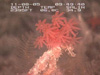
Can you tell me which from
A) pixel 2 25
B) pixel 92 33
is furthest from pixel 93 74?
pixel 2 25

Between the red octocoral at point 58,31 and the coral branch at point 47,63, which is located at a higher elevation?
the red octocoral at point 58,31

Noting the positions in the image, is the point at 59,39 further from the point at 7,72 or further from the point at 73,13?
the point at 7,72

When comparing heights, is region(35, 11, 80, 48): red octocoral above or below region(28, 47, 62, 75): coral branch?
above

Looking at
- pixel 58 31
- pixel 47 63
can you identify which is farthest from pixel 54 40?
pixel 47 63

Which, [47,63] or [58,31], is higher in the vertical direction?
[58,31]

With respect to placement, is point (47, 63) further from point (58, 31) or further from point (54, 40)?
point (58, 31)
